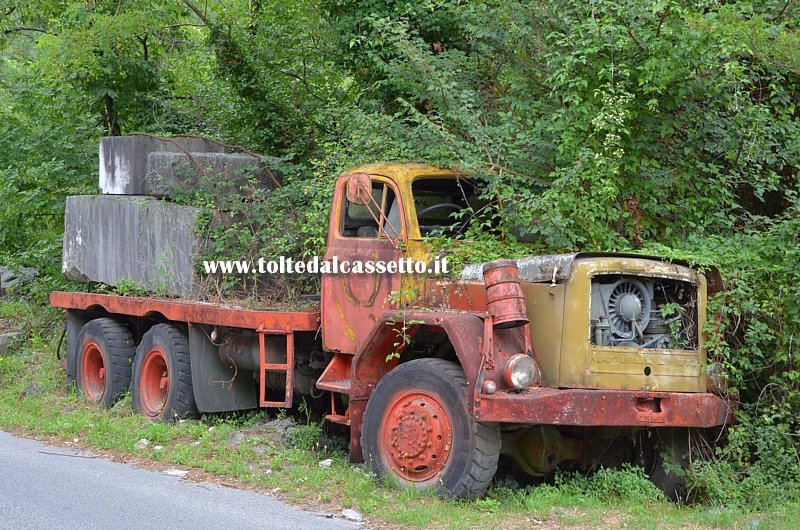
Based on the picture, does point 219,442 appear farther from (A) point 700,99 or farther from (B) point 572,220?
(A) point 700,99

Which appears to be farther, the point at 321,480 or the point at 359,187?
the point at 359,187


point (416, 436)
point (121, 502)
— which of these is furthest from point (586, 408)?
point (121, 502)

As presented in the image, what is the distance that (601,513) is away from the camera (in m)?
6.23

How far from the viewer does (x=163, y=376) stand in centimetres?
1025

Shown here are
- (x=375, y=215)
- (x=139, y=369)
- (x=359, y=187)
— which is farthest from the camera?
(x=139, y=369)

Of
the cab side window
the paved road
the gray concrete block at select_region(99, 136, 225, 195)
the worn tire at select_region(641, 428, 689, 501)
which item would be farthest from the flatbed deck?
the worn tire at select_region(641, 428, 689, 501)

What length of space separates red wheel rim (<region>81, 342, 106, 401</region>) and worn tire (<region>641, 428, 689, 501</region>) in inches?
267

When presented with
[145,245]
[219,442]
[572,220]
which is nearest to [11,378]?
[145,245]

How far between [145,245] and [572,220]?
5136 millimetres

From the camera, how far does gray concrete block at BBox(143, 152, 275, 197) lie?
35.2ft

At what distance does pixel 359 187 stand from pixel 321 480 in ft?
7.49

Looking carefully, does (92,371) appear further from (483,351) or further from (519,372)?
(519,372)

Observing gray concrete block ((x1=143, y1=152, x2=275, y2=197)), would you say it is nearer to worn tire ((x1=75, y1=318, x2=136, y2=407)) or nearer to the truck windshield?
worn tire ((x1=75, y1=318, x2=136, y2=407))

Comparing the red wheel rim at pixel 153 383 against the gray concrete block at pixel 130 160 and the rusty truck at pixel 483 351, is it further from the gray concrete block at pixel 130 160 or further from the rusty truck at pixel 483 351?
the gray concrete block at pixel 130 160
